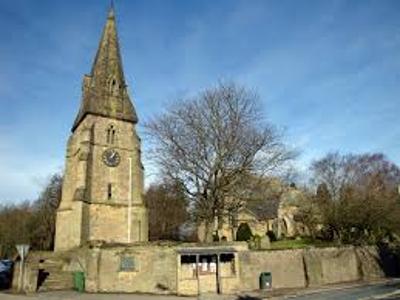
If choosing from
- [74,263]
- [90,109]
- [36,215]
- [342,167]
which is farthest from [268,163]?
[36,215]

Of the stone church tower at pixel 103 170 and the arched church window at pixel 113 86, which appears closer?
the stone church tower at pixel 103 170

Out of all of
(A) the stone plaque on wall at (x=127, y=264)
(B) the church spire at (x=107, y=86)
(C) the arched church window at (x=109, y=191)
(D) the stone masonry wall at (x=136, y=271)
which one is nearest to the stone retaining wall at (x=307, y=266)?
(D) the stone masonry wall at (x=136, y=271)

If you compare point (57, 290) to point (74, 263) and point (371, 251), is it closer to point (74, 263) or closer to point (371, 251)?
point (74, 263)

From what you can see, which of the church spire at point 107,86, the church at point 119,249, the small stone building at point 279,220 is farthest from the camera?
the small stone building at point 279,220

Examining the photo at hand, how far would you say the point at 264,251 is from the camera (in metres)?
26.9

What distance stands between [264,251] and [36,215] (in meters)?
43.8

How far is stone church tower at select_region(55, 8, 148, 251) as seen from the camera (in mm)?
36812

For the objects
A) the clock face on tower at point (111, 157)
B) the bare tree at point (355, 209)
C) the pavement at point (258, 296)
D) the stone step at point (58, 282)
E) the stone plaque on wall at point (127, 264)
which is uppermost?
the clock face on tower at point (111, 157)

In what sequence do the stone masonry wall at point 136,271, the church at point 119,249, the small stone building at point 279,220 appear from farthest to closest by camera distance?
the small stone building at point 279,220 < the church at point 119,249 < the stone masonry wall at point 136,271

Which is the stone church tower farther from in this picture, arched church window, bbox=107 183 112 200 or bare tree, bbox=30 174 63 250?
bare tree, bbox=30 174 63 250

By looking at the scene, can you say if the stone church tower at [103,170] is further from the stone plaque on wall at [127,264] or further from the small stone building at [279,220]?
the small stone building at [279,220]

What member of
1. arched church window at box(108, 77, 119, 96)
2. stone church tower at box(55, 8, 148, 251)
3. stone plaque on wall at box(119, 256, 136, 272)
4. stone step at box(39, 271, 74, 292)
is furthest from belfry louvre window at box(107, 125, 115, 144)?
stone plaque on wall at box(119, 256, 136, 272)

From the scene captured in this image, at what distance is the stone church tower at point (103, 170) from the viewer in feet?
121

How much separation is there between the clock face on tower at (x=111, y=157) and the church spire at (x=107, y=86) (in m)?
3.67
